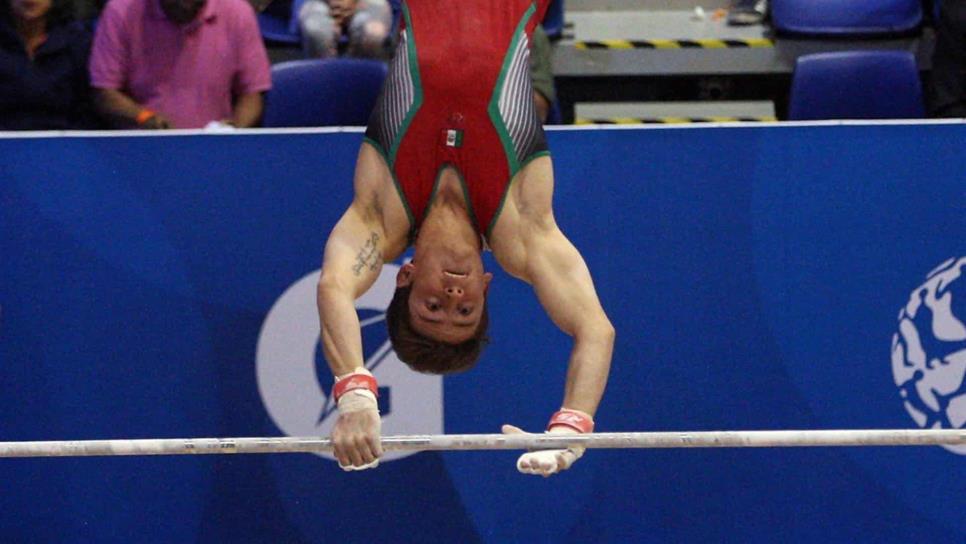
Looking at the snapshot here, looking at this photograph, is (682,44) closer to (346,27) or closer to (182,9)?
(346,27)

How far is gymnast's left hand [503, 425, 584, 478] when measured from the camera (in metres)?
3.76

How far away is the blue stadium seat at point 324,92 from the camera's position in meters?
5.57

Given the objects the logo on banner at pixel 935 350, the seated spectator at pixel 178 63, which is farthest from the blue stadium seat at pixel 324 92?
the logo on banner at pixel 935 350

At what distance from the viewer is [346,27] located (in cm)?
621

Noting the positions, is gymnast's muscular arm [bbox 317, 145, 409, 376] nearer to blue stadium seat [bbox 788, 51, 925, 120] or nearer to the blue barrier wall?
the blue barrier wall

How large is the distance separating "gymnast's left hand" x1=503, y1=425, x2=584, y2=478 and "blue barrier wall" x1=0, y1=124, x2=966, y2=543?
3.52 feet

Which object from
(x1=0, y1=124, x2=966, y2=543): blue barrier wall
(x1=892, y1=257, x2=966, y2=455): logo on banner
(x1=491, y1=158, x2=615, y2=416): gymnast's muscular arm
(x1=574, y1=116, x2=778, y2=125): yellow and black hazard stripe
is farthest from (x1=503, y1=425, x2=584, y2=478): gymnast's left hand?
(x1=574, y1=116, x2=778, y2=125): yellow and black hazard stripe

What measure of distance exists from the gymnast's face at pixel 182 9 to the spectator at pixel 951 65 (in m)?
3.02

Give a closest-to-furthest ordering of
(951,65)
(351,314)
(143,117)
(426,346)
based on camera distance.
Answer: (351,314) → (426,346) → (143,117) → (951,65)

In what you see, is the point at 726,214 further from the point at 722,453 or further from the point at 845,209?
the point at 722,453

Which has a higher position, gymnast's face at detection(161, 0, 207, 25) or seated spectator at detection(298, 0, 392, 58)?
gymnast's face at detection(161, 0, 207, 25)

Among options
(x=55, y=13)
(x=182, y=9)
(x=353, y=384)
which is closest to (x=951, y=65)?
(x=182, y=9)

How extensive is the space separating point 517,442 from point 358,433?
0.41 meters

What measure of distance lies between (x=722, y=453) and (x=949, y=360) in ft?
2.66
